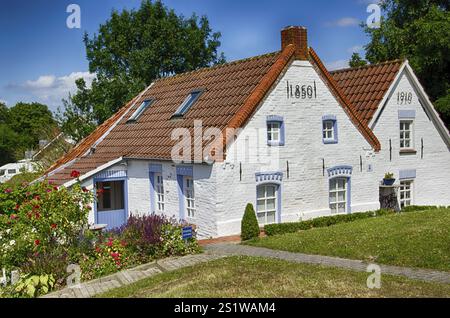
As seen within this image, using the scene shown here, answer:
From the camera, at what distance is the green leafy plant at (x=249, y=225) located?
17.7 metres

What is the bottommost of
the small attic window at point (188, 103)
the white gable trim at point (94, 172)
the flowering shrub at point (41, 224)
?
the flowering shrub at point (41, 224)

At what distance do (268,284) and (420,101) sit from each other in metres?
18.4

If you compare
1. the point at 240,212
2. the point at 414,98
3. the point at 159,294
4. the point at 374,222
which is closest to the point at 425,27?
the point at 414,98

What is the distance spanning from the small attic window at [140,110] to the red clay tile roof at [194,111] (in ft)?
0.90

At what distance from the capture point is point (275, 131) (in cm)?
1997

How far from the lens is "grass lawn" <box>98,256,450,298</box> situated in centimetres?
1043

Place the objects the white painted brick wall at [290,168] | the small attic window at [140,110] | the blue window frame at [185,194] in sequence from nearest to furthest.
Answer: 1. the white painted brick wall at [290,168]
2. the blue window frame at [185,194]
3. the small attic window at [140,110]

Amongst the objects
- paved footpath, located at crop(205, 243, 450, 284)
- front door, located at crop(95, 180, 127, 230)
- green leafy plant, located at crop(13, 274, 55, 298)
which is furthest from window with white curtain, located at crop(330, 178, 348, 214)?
green leafy plant, located at crop(13, 274, 55, 298)

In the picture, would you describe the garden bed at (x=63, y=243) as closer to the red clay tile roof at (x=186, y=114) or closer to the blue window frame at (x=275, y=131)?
the red clay tile roof at (x=186, y=114)

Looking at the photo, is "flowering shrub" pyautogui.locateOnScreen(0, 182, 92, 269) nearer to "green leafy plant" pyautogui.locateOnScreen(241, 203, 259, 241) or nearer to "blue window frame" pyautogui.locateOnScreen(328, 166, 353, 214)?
"green leafy plant" pyautogui.locateOnScreen(241, 203, 259, 241)

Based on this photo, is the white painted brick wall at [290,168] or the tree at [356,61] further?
the tree at [356,61]

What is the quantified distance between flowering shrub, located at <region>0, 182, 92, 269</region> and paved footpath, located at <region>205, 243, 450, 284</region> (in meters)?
3.95

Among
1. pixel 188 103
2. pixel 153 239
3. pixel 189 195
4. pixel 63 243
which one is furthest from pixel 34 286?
pixel 188 103

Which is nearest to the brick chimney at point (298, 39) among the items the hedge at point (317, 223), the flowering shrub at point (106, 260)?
the hedge at point (317, 223)
